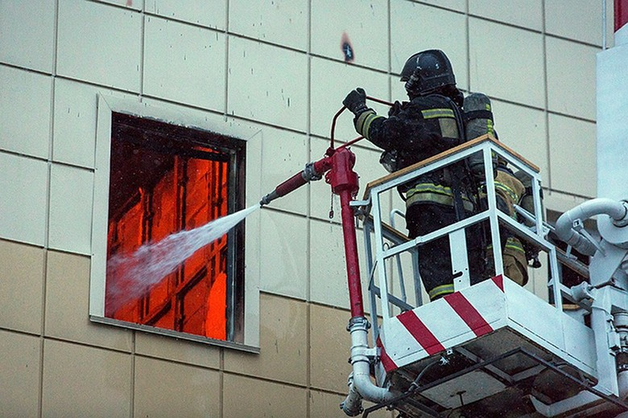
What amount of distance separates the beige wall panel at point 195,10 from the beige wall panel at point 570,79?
296 centimetres

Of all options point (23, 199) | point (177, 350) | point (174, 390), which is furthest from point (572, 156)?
point (23, 199)

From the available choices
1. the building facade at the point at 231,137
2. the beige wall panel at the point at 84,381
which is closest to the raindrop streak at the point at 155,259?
the building facade at the point at 231,137

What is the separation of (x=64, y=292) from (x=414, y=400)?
2.53 m

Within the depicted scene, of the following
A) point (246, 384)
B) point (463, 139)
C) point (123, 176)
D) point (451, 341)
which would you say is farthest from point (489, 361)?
point (123, 176)

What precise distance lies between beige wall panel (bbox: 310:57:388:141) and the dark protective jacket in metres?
1.94

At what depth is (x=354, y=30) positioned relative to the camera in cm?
1211

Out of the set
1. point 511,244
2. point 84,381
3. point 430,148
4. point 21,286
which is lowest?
point 84,381

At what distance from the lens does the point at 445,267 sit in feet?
30.4

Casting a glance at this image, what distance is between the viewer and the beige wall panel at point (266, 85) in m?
11.5

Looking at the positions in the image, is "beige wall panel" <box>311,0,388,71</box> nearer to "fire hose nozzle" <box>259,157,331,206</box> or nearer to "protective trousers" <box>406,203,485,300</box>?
"fire hose nozzle" <box>259,157,331,206</box>

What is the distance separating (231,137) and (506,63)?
8.65ft

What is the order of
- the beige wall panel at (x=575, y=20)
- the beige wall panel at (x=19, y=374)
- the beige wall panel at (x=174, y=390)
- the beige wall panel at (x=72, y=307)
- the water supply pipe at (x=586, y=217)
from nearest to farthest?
the water supply pipe at (x=586, y=217)
the beige wall panel at (x=19, y=374)
the beige wall panel at (x=72, y=307)
the beige wall panel at (x=174, y=390)
the beige wall panel at (x=575, y=20)

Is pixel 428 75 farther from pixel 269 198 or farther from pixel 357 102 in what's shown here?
pixel 269 198

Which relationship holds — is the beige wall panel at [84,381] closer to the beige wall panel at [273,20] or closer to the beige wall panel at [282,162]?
the beige wall panel at [282,162]
